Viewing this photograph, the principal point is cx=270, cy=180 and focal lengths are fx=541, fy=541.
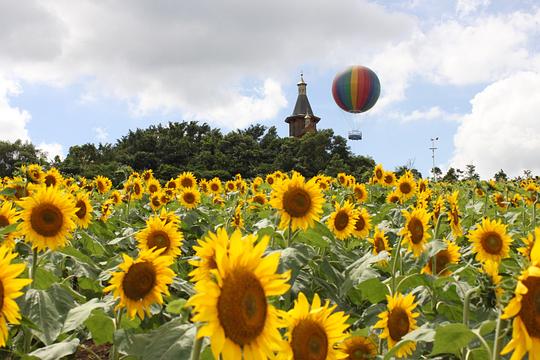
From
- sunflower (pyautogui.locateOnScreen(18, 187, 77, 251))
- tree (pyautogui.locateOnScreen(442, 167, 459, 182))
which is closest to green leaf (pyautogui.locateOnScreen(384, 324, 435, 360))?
sunflower (pyautogui.locateOnScreen(18, 187, 77, 251))

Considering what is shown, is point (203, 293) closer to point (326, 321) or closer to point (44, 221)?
point (326, 321)

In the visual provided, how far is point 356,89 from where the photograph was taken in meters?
45.5

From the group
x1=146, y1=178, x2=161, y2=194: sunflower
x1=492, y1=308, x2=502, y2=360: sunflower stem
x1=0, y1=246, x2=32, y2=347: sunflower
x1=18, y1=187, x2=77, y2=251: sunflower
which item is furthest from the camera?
x1=146, y1=178, x2=161, y2=194: sunflower

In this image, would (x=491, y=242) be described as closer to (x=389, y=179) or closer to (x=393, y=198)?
(x=393, y=198)

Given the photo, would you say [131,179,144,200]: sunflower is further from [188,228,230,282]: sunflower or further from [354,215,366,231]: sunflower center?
[188,228,230,282]: sunflower

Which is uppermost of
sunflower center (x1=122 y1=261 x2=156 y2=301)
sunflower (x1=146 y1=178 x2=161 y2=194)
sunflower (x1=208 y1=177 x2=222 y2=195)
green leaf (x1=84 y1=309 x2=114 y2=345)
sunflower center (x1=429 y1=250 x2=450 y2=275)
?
sunflower (x1=208 y1=177 x2=222 y2=195)

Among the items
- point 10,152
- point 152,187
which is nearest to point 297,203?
point 152,187

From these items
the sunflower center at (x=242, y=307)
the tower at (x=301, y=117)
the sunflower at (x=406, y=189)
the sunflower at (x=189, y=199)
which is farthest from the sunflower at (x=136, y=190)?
the tower at (x=301, y=117)

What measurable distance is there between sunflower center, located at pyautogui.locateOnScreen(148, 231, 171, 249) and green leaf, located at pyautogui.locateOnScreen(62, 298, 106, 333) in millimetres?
1140

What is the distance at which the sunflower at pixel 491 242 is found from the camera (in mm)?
4422

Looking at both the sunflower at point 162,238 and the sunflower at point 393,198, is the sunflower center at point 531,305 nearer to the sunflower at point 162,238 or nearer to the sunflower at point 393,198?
the sunflower at point 162,238

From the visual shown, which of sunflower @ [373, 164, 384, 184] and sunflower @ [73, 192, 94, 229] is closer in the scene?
sunflower @ [73, 192, 94, 229]

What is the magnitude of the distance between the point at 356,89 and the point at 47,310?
4415 centimetres

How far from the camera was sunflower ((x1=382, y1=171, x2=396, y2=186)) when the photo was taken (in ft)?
32.9
